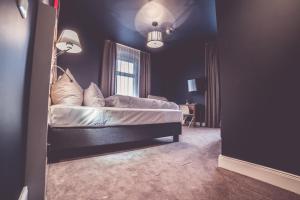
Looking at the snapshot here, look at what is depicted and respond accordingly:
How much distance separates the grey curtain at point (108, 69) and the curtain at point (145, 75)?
117cm

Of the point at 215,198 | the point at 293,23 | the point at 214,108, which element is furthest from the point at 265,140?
the point at 214,108

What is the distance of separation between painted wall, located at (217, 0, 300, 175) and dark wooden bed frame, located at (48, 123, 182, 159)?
3.72 ft

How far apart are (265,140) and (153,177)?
0.96m

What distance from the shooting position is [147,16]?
12.2 feet

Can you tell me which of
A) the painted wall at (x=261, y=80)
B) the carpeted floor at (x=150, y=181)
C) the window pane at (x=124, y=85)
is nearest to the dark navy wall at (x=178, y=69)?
the window pane at (x=124, y=85)

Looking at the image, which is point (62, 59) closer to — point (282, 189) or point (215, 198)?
point (215, 198)

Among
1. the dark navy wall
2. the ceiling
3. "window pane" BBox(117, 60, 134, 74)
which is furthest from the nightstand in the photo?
"window pane" BBox(117, 60, 134, 74)

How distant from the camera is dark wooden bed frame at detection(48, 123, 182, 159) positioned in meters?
1.63

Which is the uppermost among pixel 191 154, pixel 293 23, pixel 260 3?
pixel 260 3

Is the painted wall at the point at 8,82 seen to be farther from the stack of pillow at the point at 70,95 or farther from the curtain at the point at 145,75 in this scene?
the curtain at the point at 145,75

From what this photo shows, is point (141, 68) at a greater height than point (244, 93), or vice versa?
point (141, 68)

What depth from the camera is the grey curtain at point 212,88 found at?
5.17 metres

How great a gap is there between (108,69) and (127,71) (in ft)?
2.79

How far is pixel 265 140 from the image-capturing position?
4.20 ft
